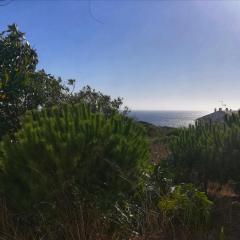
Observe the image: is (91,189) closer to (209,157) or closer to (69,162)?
(69,162)

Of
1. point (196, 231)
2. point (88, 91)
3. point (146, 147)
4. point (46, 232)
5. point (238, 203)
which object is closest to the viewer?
point (46, 232)

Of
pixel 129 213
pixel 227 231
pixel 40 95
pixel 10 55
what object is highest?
pixel 10 55

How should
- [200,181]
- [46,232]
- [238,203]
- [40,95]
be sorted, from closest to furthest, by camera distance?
1. [46,232]
2. [238,203]
3. [200,181]
4. [40,95]

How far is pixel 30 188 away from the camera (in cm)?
542

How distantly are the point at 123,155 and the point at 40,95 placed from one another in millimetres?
4103

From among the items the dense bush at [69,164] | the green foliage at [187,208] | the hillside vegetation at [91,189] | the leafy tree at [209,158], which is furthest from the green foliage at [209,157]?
the dense bush at [69,164]

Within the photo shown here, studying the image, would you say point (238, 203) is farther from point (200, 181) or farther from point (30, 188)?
point (30, 188)

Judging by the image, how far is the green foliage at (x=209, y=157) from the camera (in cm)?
780

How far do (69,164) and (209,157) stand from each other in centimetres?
313

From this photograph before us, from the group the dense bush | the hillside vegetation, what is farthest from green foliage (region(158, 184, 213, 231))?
the dense bush

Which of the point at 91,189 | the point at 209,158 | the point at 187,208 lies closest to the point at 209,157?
the point at 209,158

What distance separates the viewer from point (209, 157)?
7.96 m

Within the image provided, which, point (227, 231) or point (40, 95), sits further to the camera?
point (40, 95)

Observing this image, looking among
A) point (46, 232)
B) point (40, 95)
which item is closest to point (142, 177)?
point (46, 232)
